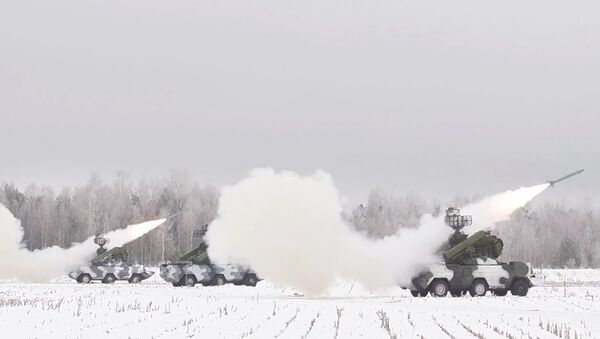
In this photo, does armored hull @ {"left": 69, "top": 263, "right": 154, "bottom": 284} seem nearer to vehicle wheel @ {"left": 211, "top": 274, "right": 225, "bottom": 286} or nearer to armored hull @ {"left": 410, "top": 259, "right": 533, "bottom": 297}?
vehicle wheel @ {"left": 211, "top": 274, "right": 225, "bottom": 286}

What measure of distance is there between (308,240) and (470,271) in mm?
8504

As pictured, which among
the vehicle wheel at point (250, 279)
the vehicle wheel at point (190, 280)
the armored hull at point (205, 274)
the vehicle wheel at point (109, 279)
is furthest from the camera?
the vehicle wheel at point (109, 279)

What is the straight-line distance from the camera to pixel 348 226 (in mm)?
42406

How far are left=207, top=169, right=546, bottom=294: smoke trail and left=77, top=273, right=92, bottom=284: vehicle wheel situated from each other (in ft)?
74.0

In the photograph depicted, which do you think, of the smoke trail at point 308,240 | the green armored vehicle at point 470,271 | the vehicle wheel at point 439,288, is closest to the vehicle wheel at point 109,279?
the smoke trail at point 308,240

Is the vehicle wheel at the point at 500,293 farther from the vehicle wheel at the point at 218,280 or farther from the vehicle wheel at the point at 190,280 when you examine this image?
the vehicle wheel at the point at 190,280

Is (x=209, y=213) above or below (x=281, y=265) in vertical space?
above

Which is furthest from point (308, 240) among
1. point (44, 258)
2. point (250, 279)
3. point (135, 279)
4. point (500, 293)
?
point (44, 258)

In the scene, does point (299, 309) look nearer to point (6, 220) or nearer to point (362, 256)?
point (362, 256)

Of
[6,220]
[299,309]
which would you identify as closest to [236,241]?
[299,309]

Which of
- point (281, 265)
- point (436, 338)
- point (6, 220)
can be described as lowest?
point (436, 338)

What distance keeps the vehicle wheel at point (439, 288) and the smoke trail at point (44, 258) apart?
27.5 metres

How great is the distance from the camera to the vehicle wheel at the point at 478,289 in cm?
4175

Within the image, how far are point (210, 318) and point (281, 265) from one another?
16.7 m
